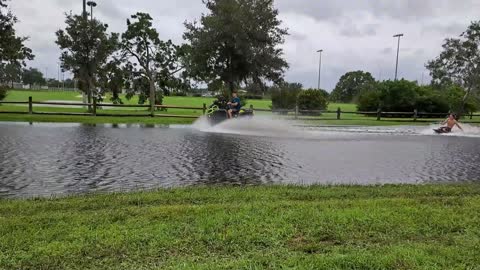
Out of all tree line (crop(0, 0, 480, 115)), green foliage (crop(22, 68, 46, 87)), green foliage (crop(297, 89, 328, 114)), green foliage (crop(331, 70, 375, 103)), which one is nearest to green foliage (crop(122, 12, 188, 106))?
tree line (crop(0, 0, 480, 115))

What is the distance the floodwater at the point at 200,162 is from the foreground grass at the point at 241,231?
5.46 feet

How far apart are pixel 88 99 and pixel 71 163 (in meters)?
23.7

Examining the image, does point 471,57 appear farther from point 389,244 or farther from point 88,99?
point 389,244

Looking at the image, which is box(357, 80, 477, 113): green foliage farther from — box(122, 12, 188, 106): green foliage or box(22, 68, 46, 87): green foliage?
box(22, 68, 46, 87): green foliage

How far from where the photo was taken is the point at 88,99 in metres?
32.8

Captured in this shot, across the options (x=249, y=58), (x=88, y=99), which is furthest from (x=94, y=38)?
(x=249, y=58)

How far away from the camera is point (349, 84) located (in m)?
125

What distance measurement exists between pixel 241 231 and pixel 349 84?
124626mm

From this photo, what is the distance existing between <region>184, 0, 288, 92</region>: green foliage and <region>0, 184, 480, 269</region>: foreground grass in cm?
2182

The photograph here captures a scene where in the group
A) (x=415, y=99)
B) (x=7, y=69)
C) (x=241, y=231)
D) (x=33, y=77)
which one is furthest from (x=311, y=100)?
(x=33, y=77)

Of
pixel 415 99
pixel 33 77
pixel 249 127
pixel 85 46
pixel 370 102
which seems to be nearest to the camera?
pixel 249 127

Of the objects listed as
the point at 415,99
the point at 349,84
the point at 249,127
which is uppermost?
the point at 349,84

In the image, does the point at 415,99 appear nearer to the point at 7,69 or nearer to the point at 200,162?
the point at 200,162

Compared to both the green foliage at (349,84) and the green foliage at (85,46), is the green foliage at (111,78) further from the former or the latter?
the green foliage at (349,84)
